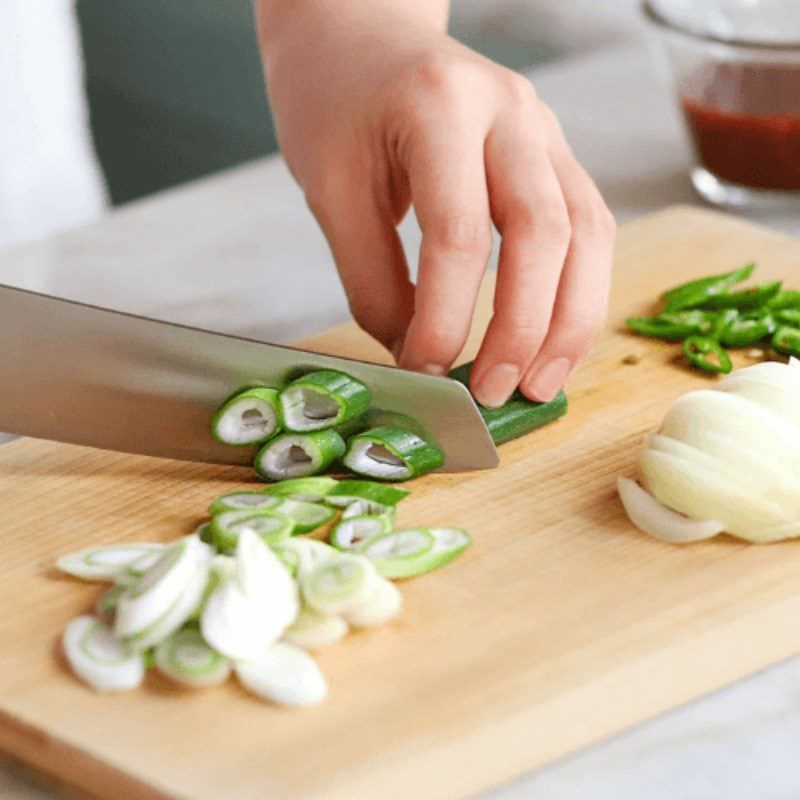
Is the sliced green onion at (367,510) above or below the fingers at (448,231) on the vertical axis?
below

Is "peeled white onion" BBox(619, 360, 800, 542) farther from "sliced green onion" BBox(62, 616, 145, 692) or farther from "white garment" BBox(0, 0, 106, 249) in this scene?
"white garment" BBox(0, 0, 106, 249)

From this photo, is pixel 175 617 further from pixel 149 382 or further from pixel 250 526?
pixel 149 382

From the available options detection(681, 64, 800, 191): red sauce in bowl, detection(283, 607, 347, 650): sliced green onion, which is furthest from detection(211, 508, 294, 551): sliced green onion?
detection(681, 64, 800, 191): red sauce in bowl

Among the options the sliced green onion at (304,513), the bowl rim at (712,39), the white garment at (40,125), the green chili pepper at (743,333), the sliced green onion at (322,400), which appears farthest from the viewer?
the white garment at (40,125)

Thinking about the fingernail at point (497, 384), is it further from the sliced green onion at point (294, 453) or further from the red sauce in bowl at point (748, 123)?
the red sauce in bowl at point (748, 123)

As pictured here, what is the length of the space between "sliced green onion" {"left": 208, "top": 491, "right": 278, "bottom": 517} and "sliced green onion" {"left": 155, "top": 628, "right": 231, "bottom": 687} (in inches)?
10.1

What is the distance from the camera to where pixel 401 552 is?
1.64 m

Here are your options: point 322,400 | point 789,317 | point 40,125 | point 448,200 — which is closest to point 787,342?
point 789,317

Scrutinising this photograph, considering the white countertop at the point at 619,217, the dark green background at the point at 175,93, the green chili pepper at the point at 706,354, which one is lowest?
the dark green background at the point at 175,93

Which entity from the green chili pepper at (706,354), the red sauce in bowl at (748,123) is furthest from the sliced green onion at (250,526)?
the red sauce in bowl at (748,123)

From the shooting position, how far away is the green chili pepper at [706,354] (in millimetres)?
2072

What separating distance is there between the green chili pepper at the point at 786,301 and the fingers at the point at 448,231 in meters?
0.56

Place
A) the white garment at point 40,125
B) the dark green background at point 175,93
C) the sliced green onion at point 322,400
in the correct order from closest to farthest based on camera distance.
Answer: the sliced green onion at point 322,400 → the white garment at point 40,125 → the dark green background at point 175,93

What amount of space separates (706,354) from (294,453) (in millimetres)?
652
